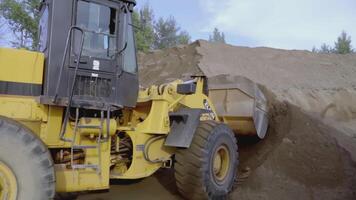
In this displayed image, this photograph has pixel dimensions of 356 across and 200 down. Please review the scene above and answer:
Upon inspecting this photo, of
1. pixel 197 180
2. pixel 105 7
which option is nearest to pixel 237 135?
pixel 197 180

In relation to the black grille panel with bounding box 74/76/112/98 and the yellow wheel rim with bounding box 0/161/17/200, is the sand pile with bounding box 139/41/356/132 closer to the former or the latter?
the black grille panel with bounding box 74/76/112/98

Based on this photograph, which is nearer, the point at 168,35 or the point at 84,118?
the point at 84,118

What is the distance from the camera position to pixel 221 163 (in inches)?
268

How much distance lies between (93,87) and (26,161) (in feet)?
4.09

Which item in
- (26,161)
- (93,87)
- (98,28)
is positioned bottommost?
(26,161)

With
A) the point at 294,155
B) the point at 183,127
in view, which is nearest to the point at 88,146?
the point at 183,127

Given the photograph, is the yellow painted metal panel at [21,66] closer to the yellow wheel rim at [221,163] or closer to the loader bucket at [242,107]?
the yellow wheel rim at [221,163]

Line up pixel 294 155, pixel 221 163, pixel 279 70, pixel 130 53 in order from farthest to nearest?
pixel 279 70 → pixel 294 155 → pixel 221 163 → pixel 130 53

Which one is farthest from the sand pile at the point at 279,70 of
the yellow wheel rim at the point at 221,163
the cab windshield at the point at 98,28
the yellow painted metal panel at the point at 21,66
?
the yellow painted metal panel at the point at 21,66

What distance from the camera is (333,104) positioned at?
45.6 feet

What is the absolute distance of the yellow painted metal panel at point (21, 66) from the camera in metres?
4.65

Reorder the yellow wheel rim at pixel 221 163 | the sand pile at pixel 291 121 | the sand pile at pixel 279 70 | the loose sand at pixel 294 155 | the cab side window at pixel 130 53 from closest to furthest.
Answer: the cab side window at pixel 130 53, the yellow wheel rim at pixel 221 163, the loose sand at pixel 294 155, the sand pile at pixel 291 121, the sand pile at pixel 279 70

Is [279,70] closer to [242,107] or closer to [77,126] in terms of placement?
[242,107]

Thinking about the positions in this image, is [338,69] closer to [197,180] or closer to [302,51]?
[302,51]
